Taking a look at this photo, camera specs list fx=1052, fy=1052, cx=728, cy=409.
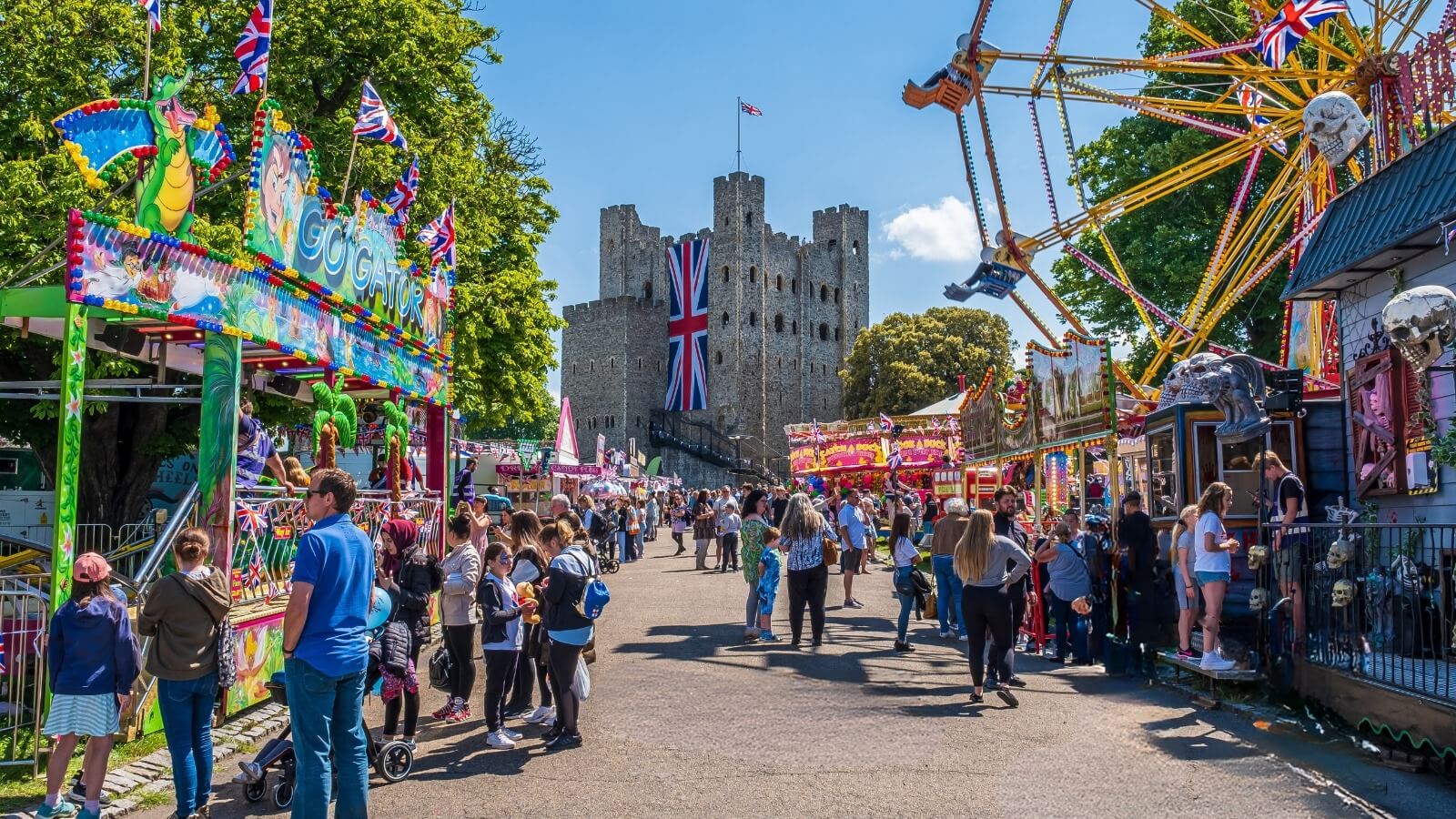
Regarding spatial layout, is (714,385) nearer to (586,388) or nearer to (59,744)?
(586,388)

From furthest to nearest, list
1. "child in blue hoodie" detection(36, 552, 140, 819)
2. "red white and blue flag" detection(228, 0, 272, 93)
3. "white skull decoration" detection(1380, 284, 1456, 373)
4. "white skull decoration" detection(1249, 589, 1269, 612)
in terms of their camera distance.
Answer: "red white and blue flag" detection(228, 0, 272, 93) → "white skull decoration" detection(1249, 589, 1269, 612) → "white skull decoration" detection(1380, 284, 1456, 373) → "child in blue hoodie" detection(36, 552, 140, 819)

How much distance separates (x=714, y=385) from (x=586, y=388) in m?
9.85

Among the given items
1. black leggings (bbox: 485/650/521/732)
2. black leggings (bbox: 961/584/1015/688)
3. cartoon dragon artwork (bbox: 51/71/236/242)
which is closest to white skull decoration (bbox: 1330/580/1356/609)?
black leggings (bbox: 961/584/1015/688)

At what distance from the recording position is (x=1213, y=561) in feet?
26.9

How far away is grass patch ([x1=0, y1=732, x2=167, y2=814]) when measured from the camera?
572cm

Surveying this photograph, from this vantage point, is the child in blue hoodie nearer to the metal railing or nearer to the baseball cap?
the baseball cap

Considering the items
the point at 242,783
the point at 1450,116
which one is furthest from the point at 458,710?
the point at 1450,116

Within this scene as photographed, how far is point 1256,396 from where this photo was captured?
10.0 m

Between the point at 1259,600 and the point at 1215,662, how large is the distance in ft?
2.00

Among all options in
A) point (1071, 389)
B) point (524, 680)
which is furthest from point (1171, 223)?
point (524, 680)

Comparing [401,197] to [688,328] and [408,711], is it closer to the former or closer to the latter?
[408,711]

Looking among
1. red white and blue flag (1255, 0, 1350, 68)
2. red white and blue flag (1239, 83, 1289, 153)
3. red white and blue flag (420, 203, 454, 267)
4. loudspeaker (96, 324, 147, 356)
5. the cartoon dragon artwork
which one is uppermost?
Result: red white and blue flag (1239, 83, 1289, 153)

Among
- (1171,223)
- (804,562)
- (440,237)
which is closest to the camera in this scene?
(804,562)

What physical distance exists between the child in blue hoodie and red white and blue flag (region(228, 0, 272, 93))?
193 inches
